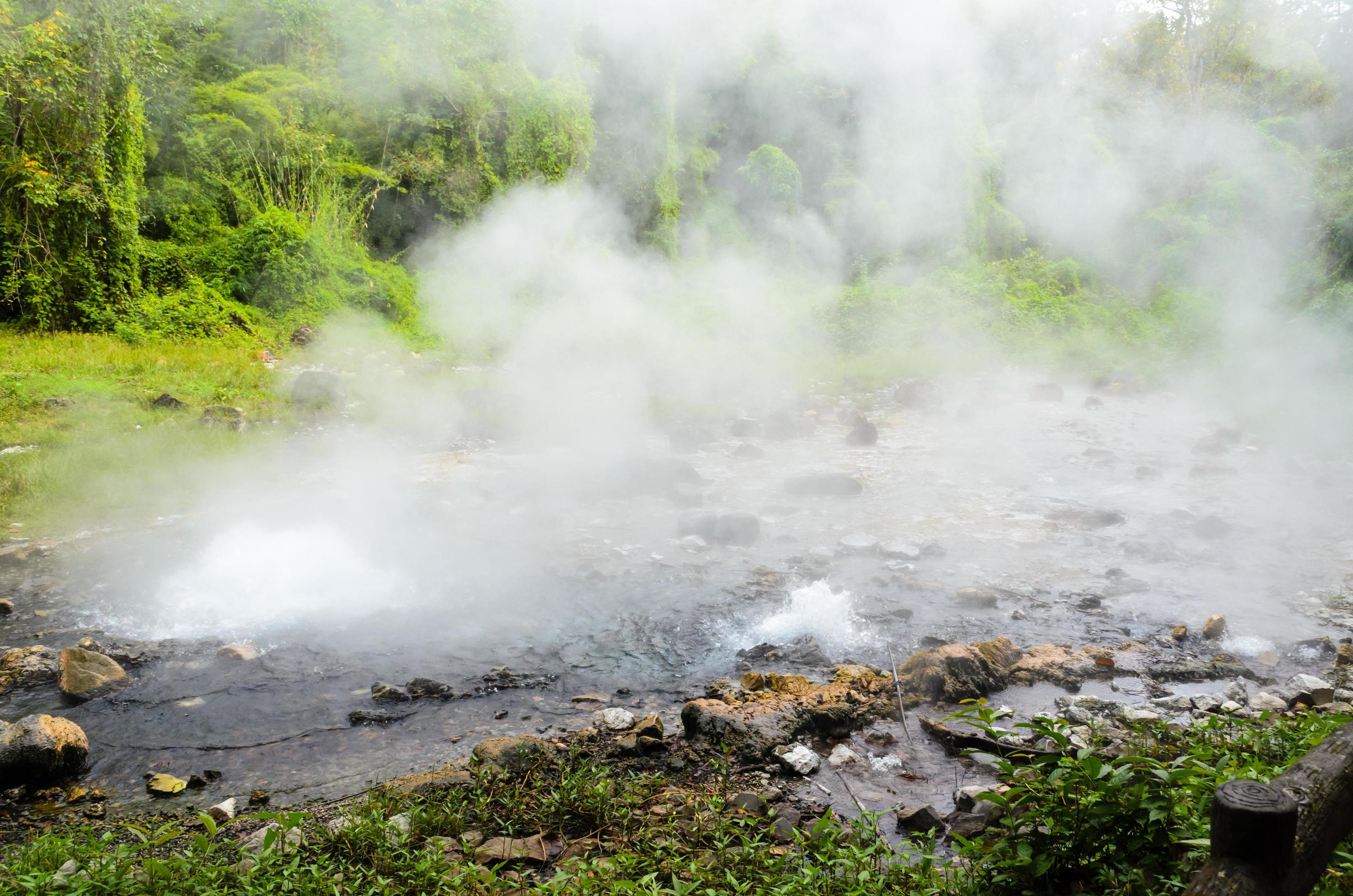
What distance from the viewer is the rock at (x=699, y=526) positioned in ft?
17.8

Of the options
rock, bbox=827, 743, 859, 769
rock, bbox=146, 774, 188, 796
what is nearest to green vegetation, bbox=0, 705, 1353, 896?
rock, bbox=146, 774, 188, 796

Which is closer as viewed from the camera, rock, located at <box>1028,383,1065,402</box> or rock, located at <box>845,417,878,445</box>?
rock, located at <box>845,417,878,445</box>

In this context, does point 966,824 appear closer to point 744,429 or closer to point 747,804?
point 747,804

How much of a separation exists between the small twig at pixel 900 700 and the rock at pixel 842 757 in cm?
26

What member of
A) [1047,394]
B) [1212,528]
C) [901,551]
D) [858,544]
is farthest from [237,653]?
[1047,394]

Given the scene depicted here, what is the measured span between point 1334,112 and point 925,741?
20.3 meters

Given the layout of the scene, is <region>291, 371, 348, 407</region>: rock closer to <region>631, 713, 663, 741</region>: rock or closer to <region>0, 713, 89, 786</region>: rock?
<region>0, 713, 89, 786</region>: rock

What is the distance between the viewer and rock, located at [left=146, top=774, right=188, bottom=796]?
252 cm

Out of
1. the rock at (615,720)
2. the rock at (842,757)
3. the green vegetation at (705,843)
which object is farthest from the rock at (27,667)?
the rock at (842,757)

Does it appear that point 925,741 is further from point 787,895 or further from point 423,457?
point 423,457

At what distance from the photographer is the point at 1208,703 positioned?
308 cm

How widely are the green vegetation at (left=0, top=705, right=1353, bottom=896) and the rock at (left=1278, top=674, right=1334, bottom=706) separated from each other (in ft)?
1.85

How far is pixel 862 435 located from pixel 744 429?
132 cm

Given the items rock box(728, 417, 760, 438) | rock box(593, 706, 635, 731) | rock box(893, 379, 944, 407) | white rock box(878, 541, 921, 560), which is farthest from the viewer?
rock box(893, 379, 944, 407)
